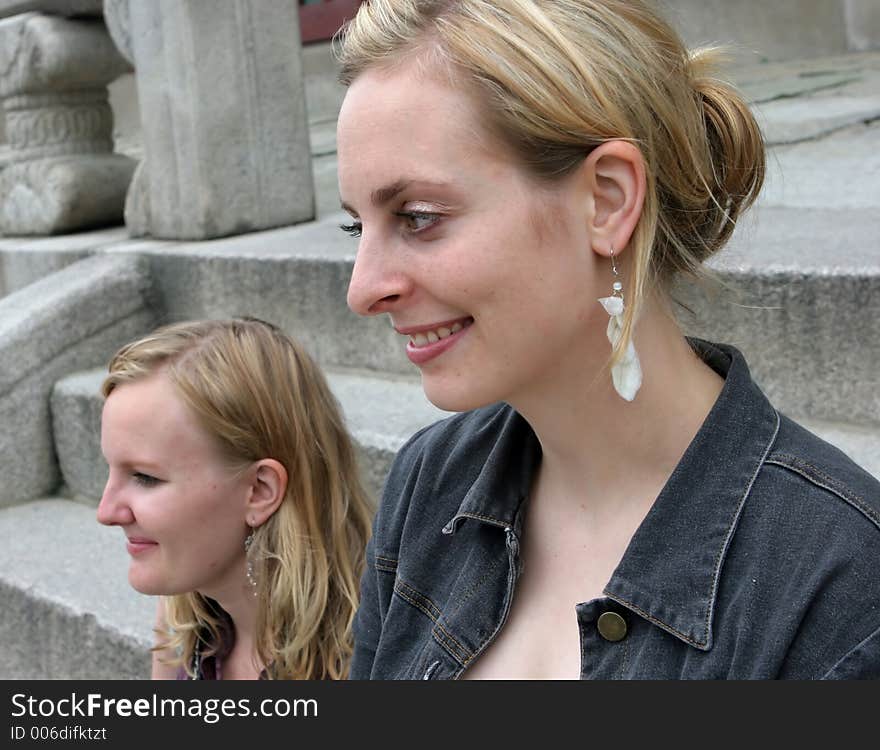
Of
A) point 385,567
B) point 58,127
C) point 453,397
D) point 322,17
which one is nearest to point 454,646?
point 385,567

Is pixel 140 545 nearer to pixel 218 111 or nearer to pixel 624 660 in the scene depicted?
pixel 624 660

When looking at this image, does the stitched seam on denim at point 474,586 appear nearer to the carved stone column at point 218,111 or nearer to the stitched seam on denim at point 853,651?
the stitched seam on denim at point 853,651

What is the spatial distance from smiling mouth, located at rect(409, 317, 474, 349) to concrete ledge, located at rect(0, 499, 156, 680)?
1458mm

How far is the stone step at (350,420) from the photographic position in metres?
2.40

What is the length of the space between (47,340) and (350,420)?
128cm

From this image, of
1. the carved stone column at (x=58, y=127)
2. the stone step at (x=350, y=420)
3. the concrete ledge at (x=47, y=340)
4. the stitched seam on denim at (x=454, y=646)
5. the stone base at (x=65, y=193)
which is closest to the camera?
the stitched seam on denim at (x=454, y=646)

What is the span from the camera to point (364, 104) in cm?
116

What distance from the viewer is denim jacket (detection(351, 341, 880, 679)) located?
1.04 metres

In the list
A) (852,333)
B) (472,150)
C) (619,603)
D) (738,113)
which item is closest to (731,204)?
(738,113)

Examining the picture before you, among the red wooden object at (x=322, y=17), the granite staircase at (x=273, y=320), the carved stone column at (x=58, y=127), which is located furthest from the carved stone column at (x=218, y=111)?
the red wooden object at (x=322, y=17)

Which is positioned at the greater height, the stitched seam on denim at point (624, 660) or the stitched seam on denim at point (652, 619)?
the stitched seam on denim at point (652, 619)

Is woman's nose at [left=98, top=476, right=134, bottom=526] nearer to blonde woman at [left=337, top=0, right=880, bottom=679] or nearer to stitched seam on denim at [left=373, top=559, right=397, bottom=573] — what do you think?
stitched seam on denim at [left=373, top=559, right=397, bottom=573]

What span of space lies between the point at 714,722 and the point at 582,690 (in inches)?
5.7

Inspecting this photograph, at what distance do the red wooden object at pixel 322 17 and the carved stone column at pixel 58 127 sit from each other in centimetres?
302
